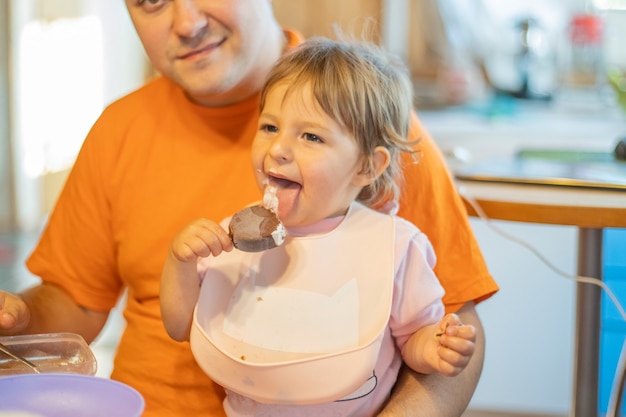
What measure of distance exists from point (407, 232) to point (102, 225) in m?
0.48

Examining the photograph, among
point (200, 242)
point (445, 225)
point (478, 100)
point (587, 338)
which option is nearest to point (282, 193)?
point (200, 242)

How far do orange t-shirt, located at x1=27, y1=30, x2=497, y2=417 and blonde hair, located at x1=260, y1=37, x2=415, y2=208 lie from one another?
0.25 ft

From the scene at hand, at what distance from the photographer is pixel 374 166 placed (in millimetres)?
1205

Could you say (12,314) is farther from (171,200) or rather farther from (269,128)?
(269,128)

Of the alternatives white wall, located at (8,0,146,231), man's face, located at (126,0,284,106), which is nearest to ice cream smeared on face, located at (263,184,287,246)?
man's face, located at (126,0,284,106)

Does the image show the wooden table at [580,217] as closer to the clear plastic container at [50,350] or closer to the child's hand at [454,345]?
the child's hand at [454,345]

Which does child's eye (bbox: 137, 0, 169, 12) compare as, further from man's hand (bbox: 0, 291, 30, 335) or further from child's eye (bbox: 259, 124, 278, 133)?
man's hand (bbox: 0, 291, 30, 335)

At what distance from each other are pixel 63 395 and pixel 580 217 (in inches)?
32.1

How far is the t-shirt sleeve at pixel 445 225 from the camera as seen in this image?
1.29 meters

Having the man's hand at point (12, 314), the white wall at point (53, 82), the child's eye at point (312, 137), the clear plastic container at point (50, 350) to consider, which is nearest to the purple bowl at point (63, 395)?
the clear plastic container at point (50, 350)

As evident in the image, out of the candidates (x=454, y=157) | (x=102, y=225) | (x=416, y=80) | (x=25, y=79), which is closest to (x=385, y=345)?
(x=102, y=225)

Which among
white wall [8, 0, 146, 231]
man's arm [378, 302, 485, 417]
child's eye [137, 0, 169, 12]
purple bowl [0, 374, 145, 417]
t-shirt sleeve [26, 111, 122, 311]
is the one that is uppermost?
child's eye [137, 0, 169, 12]

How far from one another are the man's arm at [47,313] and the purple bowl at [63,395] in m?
0.31

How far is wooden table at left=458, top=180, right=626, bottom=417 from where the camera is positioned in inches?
55.2
